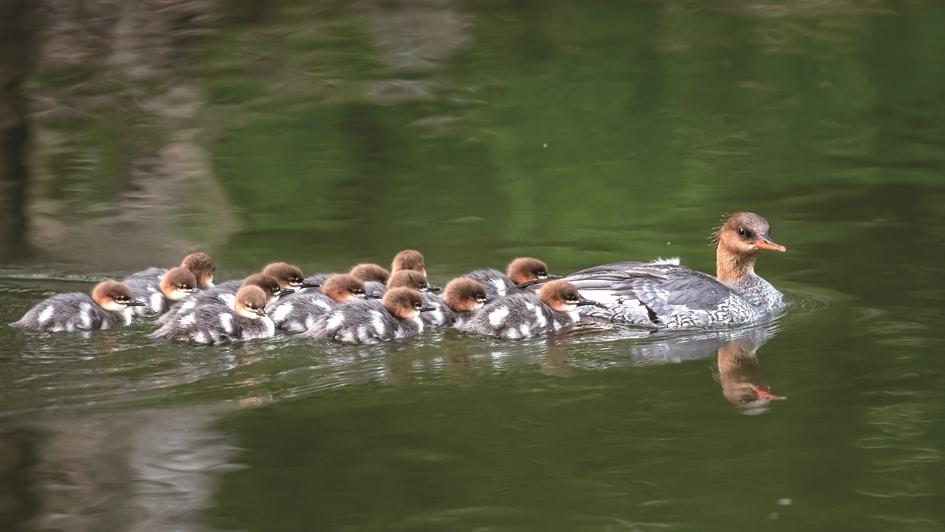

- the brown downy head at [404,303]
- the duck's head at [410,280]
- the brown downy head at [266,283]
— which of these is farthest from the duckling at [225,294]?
the brown downy head at [404,303]

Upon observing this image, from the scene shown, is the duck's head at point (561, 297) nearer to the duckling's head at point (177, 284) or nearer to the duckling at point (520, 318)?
the duckling at point (520, 318)

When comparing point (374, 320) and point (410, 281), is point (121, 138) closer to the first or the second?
point (410, 281)

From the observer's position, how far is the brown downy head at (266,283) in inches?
317

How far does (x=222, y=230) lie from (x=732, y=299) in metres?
3.61

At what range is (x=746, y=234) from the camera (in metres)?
8.48

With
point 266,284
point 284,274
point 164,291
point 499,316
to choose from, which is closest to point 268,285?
point 266,284

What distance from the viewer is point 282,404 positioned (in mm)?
6598

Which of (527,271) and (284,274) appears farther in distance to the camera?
(527,271)

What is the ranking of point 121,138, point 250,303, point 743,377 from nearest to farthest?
point 743,377, point 250,303, point 121,138

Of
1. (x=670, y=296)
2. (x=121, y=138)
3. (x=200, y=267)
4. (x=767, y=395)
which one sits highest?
(x=121, y=138)

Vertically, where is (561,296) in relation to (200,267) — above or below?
below

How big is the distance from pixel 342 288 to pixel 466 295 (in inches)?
24.9

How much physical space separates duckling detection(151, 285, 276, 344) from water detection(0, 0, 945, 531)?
0.11m

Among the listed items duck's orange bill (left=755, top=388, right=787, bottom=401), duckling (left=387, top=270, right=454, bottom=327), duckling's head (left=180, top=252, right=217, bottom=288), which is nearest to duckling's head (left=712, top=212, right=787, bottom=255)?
duckling (left=387, top=270, right=454, bottom=327)
